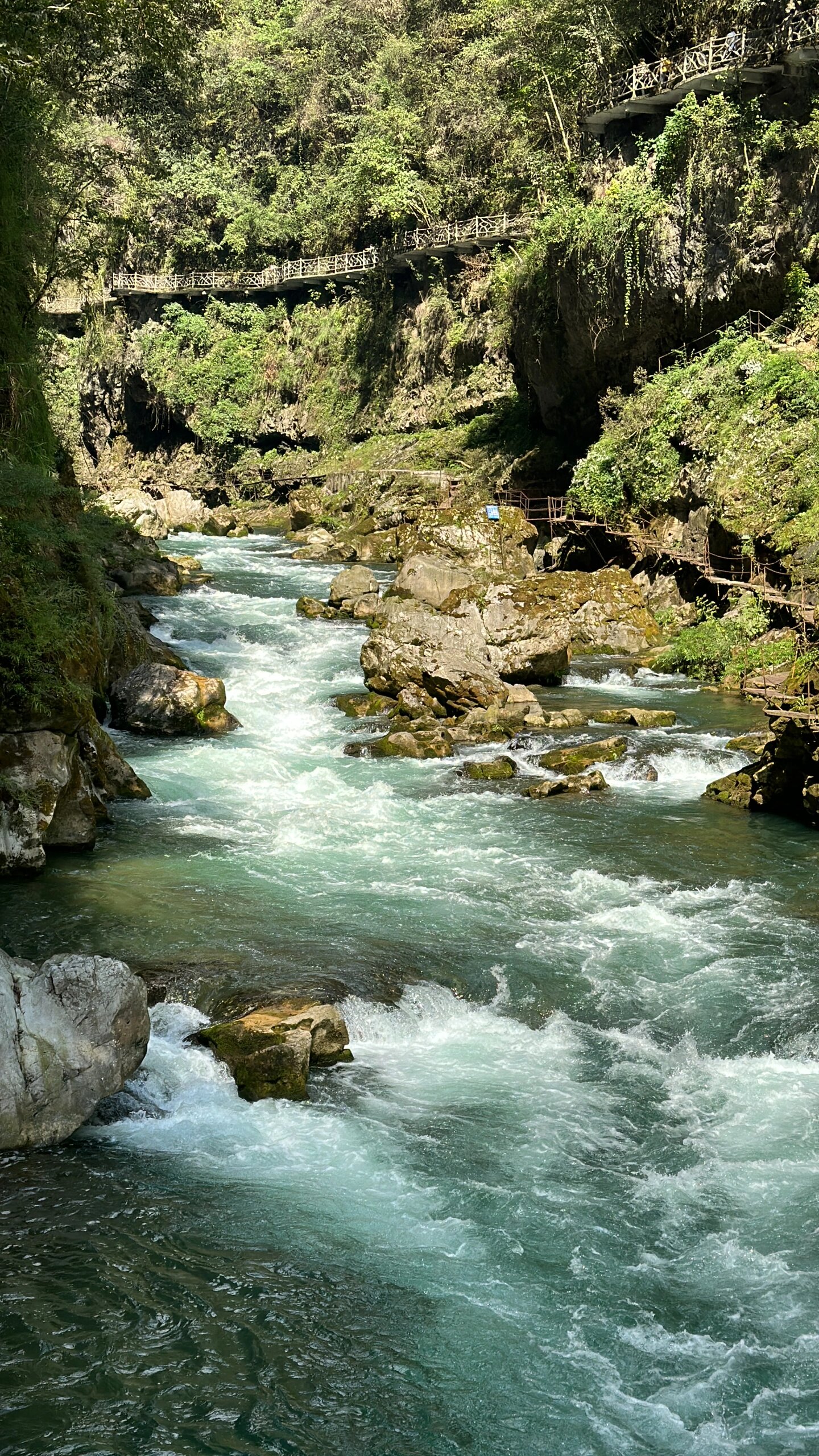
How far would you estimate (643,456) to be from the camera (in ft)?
83.6

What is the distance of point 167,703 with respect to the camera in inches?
681

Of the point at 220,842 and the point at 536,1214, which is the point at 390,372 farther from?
the point at 536,1214

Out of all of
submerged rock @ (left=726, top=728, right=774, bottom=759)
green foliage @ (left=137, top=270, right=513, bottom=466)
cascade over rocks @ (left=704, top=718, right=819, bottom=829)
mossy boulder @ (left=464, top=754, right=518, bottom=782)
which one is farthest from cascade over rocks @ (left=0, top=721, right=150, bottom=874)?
green foliage @ (left=137, top=270, right=513, bottom=466)

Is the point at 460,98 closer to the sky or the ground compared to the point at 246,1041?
closer to the sky

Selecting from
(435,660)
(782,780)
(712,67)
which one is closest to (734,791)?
(782,780)

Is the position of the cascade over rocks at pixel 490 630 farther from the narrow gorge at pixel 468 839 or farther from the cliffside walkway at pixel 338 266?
the cliffside walkway at pixel 338 266

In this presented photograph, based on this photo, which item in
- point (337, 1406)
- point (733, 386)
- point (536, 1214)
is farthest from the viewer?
point (733, 386)

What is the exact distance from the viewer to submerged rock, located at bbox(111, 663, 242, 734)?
1720 cm

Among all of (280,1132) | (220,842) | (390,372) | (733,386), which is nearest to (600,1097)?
(280,1132)

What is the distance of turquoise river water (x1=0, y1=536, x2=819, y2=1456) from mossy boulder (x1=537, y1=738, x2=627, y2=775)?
1842 mm

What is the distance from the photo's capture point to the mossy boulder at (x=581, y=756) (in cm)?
1602

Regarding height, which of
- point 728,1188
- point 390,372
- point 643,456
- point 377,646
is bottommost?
point 728,1188

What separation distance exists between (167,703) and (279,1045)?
948 centimetres

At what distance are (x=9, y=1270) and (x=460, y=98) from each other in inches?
1599
